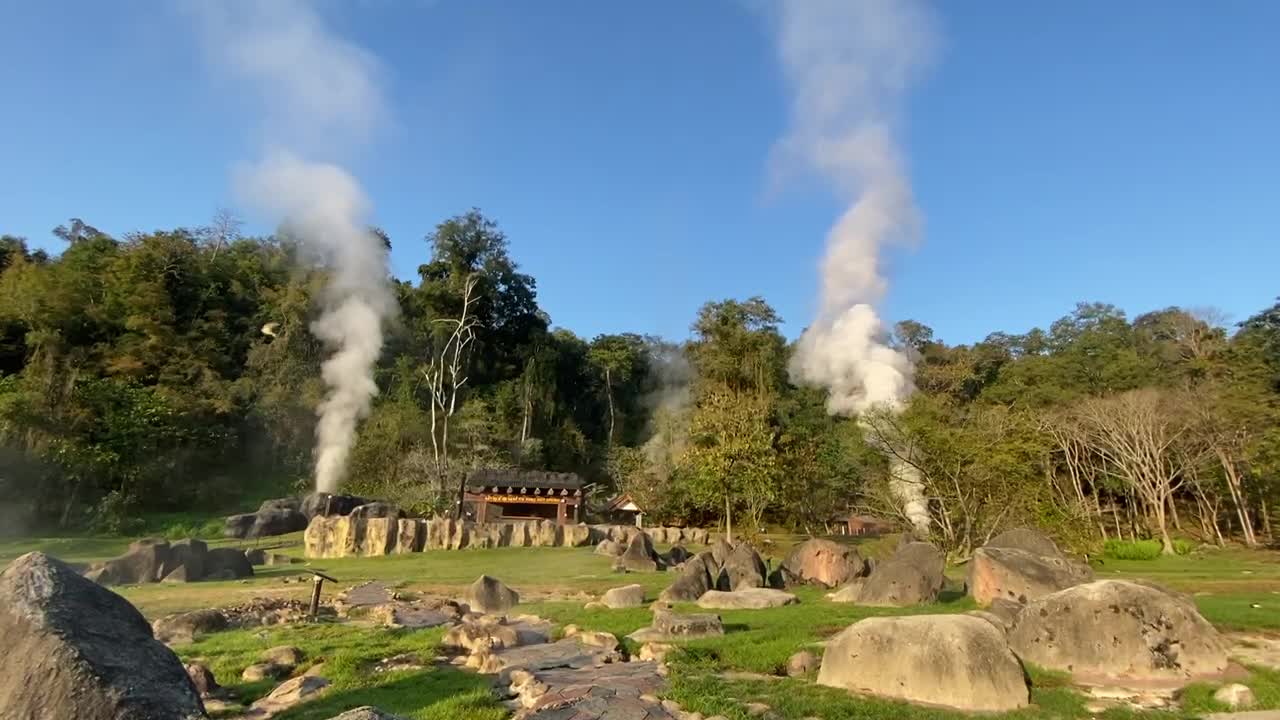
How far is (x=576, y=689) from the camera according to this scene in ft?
27.5

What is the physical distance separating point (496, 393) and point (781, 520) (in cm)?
2598

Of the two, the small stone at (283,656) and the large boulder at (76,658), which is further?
the small stone at (283,656)

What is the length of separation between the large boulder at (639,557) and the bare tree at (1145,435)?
2626 centimetres

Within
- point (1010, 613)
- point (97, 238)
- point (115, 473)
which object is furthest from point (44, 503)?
point (1010, 613)

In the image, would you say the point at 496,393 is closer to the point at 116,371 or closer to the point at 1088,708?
the point at 116,371

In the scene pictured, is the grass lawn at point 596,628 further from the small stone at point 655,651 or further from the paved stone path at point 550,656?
the paved stone path at point 550,656

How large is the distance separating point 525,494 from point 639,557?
1555 cm

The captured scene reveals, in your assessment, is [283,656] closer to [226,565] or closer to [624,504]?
[226,565]

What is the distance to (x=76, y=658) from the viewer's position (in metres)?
5.78

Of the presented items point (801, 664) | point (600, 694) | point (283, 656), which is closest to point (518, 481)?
point (283, 656)

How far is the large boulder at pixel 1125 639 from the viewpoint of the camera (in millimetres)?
9344

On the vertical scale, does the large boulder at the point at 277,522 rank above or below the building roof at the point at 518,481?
below

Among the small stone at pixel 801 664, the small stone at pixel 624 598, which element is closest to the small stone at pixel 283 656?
the small stone at pixel 624 598

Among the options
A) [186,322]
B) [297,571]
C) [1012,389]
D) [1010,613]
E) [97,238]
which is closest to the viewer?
[1010,613]
